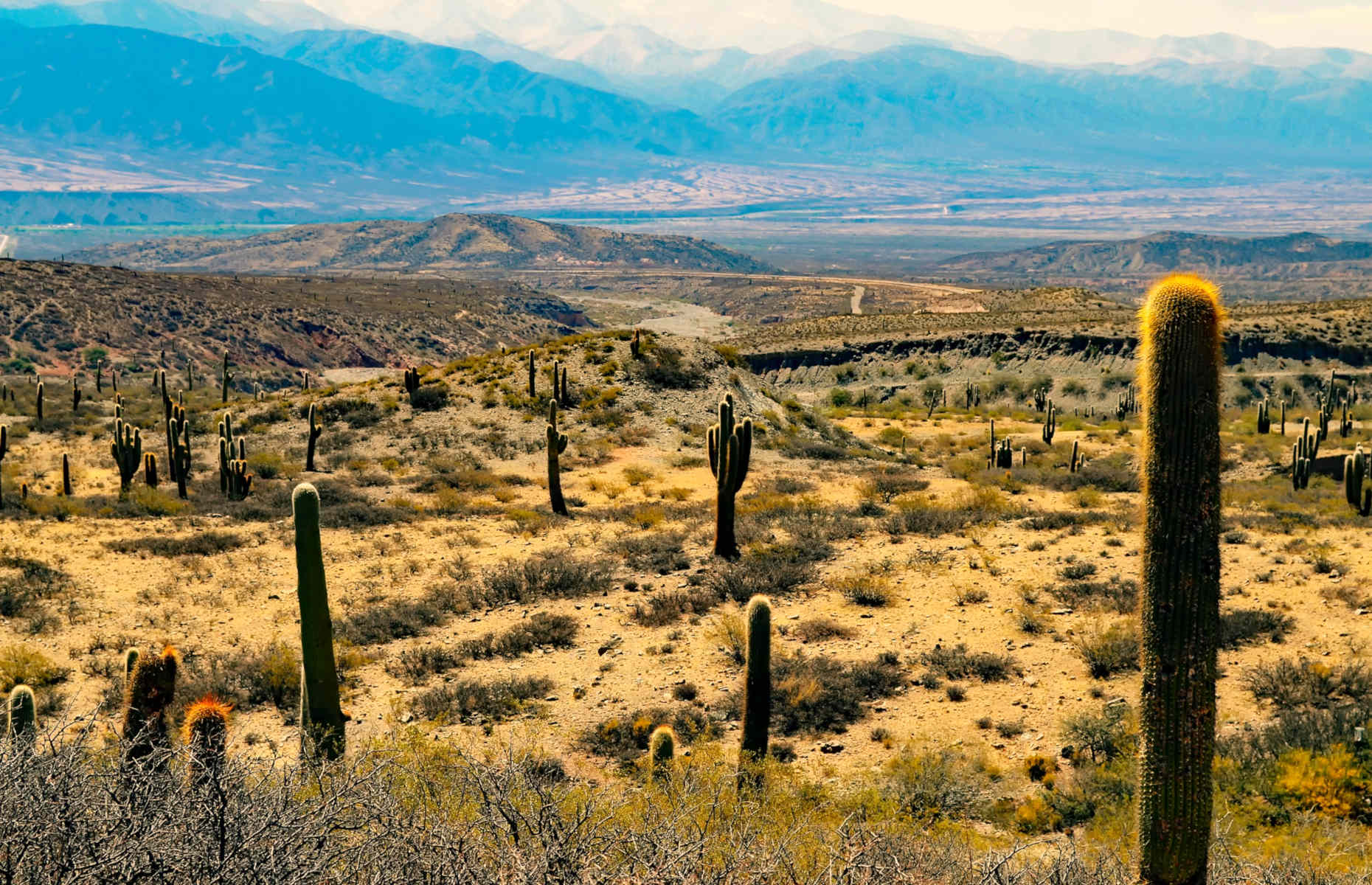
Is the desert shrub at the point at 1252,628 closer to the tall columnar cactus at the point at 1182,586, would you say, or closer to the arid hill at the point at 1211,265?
the tall columnar cactus at the point at 1182,586

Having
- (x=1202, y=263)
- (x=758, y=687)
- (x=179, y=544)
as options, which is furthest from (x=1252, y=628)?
(x=1202, y=263)

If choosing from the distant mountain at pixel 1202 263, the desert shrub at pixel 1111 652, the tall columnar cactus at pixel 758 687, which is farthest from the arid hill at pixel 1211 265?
the tall columnar cactus at pixel 758 687

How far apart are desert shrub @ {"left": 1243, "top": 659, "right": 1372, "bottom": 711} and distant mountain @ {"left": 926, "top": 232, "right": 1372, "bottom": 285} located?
16428 centimetres

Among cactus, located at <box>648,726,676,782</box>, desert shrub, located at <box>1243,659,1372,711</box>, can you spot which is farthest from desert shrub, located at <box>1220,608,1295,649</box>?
cactus, located at <box>648,726,676,782</box>

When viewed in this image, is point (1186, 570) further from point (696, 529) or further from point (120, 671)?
point (696, 529)

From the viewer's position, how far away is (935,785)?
10.2m

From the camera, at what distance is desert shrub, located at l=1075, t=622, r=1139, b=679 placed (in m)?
13.0

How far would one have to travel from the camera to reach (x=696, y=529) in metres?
21.0

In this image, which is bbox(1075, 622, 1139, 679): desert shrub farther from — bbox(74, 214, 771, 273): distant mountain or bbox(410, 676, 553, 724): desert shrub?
bbox(74, 214, 771, 273): distant mountain

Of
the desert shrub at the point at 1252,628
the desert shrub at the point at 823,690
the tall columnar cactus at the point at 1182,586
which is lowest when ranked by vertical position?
the desert shrub at the point at 823,690

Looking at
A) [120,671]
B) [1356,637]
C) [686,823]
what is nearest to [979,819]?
[686,823]

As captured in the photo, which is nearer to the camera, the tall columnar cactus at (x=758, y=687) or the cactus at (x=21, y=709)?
the cactus at (x=21, y=709)

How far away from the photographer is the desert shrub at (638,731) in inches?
456

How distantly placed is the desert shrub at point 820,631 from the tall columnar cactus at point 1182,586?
26.5ft
